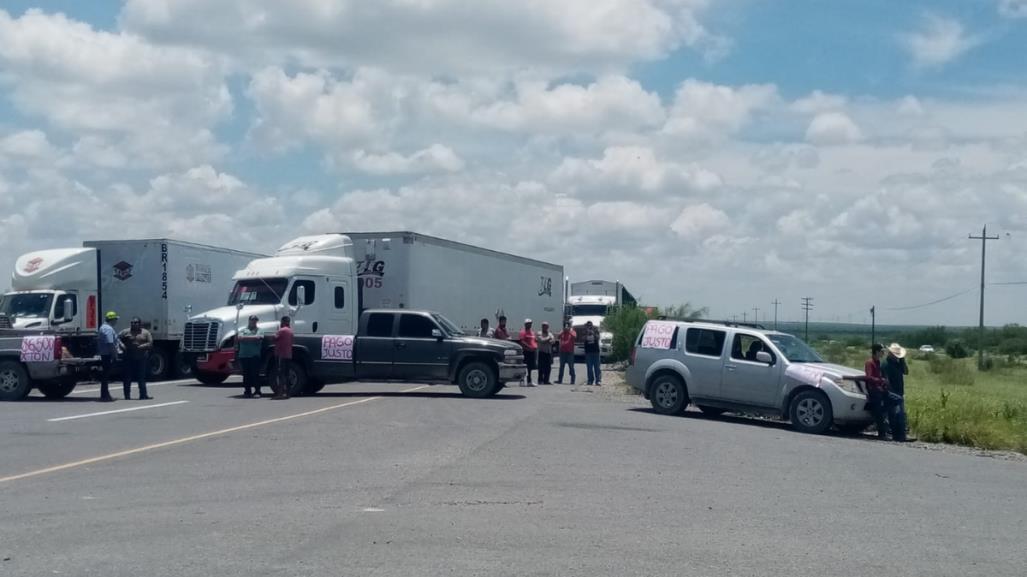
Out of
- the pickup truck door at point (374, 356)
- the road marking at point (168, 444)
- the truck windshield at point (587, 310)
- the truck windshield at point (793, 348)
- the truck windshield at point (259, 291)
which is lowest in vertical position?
the road marking at point (168, 444)

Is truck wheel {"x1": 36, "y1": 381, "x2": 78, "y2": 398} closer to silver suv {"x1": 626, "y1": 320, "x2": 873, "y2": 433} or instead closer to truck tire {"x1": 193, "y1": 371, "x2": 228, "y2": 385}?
truck tire {"x1": 193, "y1": 371, "x2": 228, "y2": 385}

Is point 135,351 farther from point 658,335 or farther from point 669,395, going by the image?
point 669,395

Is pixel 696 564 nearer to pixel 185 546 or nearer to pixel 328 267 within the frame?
pixel 185 546

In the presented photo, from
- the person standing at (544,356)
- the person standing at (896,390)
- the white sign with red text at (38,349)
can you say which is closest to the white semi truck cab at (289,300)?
the person standing at (544,356)

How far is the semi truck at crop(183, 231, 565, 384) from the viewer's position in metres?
26.3

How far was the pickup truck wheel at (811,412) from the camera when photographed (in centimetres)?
1753

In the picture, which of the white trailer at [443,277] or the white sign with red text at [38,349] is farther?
the white trailer at [443,277]

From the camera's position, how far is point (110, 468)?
11.9 meters

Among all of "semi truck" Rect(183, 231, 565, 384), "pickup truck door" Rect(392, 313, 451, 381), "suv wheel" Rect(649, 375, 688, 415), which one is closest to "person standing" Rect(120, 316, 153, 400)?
"semi truck" Rect(183, 231, 565, 384)

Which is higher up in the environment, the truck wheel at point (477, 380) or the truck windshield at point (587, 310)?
the truck windshield at point (587, 310)

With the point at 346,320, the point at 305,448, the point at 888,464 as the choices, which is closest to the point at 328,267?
the point at 346,320

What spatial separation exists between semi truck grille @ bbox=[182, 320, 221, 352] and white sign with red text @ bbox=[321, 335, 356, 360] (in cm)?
483

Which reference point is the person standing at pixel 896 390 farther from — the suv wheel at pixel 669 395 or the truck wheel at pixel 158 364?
the truck wheel at pixel 158 364

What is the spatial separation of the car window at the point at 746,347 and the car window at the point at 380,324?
7472 millimetres
